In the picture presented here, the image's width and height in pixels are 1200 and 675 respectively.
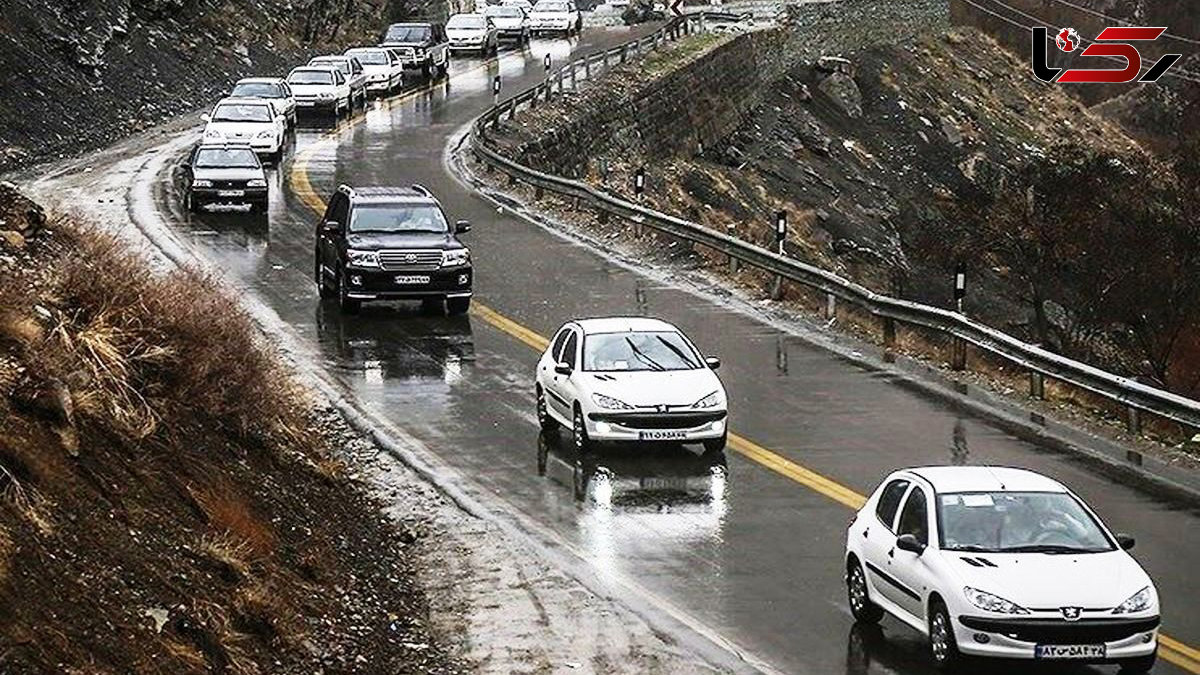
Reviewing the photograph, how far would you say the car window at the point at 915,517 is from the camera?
14.6m

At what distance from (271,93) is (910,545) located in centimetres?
4386

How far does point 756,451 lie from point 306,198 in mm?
23786

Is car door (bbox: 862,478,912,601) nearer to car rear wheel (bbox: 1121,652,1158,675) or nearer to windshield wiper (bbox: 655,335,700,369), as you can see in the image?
car rear wheel (bbox: 1121,652,1158,675)

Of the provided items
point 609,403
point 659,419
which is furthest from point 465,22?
point 659,419

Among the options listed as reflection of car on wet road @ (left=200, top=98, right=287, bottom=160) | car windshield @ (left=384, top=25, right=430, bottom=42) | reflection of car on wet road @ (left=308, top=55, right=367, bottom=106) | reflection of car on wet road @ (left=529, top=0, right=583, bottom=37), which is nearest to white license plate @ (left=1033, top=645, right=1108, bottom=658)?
reflection of car on wet road @ (left=200, top=98, right=287, bottom=160)

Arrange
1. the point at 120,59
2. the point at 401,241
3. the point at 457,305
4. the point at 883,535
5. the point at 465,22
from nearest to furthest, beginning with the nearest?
the point at 883,535 < the point at 457,305 < the point at 401,241 < the point at 120,59 < the point at 465,22

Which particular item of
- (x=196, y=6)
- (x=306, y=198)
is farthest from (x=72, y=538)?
(x=196, y=6)

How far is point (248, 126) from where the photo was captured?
4944cm

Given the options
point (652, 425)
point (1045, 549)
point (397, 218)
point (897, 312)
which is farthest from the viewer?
point (397, 218)

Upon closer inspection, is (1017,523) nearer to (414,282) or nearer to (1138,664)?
(1138,664)

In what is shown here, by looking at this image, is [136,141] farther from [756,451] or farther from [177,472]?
[177,472]

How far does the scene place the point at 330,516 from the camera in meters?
18.3

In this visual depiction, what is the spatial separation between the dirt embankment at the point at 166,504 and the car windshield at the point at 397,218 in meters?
10.2

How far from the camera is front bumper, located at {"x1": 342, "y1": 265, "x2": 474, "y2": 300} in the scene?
30447 millimetres
